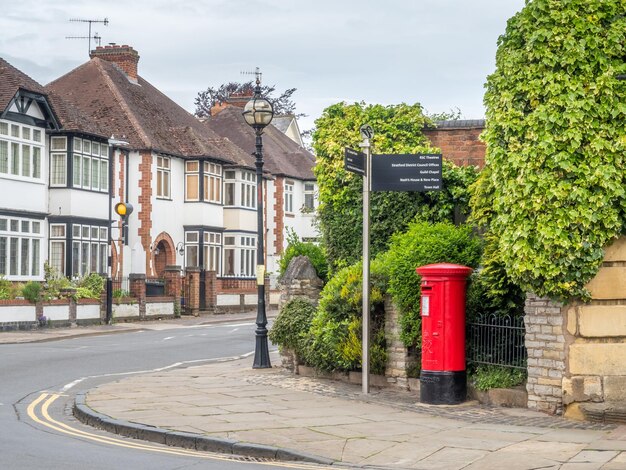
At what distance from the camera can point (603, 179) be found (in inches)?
501

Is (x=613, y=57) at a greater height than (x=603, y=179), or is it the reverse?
(x=613, y=57)

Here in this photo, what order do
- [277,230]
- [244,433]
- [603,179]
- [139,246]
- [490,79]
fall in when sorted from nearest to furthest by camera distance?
[244,433] < [603,179] < [490,79] < [139,246] < [277,230]

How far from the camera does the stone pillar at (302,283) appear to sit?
1897 centimetres

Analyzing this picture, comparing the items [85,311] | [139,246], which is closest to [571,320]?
[85,311]

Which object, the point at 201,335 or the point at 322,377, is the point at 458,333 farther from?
the point at 201,335

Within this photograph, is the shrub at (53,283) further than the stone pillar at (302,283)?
Yes

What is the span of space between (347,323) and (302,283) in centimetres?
262

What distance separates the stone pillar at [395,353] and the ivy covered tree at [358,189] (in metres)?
2.50

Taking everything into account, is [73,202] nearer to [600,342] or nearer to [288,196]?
[288,196]

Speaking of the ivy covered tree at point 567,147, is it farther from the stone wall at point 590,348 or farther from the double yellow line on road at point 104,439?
the double yellow line on road at point 104,439

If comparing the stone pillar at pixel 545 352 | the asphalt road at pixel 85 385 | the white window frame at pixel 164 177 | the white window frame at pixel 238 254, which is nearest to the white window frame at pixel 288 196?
the white window frame at pixel 238 254

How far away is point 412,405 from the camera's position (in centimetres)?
1410

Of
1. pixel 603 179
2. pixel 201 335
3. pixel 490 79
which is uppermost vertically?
pixel 490 79

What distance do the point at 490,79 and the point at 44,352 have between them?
14.2 m
